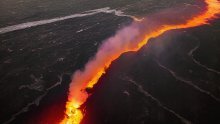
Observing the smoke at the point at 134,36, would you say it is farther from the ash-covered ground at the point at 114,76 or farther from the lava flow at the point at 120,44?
the ash-covered ground at the point at 114,76

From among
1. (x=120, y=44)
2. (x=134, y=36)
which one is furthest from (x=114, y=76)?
(x=134, y=36)

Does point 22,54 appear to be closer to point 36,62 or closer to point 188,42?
point 36,62

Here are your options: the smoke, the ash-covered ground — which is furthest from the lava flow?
the ash-covered ground

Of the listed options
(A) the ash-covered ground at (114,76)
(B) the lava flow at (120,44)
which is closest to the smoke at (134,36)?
(B) the lava flow at (120,44)

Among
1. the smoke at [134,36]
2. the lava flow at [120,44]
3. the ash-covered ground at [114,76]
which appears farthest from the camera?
the smoke at [134,36]

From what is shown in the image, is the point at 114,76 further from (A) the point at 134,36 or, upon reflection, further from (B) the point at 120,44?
(A) the point at 134,36

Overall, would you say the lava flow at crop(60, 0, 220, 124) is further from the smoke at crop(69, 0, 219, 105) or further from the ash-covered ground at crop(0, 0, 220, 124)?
the ash-covered ground at crop(0, 0, 220, 124)
